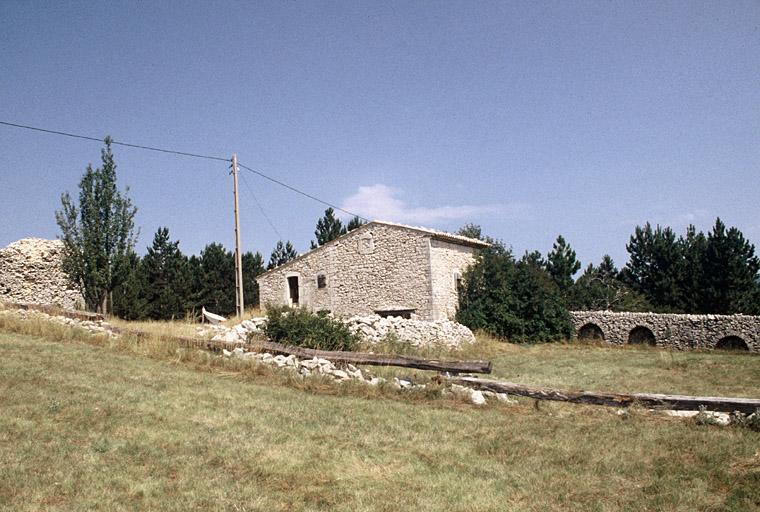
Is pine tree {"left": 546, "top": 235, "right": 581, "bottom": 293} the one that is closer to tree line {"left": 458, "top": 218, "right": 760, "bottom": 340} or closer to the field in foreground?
tree line {"left": 458, "top": 218, "right": 760, "bottom": 340}

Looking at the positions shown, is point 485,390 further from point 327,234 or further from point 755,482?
point 327,234

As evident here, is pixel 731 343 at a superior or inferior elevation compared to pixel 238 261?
inferior

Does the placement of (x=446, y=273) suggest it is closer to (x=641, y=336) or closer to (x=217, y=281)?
(x=641, y=336)

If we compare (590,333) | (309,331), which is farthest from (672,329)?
(309,331)

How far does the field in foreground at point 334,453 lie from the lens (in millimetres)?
5496

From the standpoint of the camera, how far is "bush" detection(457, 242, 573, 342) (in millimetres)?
25578

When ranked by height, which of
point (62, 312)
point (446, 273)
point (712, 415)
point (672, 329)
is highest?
point (446, 273)

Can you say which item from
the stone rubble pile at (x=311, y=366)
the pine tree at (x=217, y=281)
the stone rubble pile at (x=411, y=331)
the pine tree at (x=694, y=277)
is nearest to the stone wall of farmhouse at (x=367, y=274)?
the stone rubble pile at (x=411, y=331)

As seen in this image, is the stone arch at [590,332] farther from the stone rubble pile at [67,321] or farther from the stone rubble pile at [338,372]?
the stone rubble pile at [67,321]

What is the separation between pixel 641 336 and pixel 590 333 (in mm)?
2327

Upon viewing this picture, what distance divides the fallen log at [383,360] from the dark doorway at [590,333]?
17345mm

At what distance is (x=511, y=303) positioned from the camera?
25922 millimetres

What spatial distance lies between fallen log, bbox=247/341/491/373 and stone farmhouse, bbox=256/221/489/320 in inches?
464

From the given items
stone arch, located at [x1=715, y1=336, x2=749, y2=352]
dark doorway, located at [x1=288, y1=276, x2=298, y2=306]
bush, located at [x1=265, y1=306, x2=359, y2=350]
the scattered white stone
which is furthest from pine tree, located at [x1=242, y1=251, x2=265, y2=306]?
the scattered white stone
